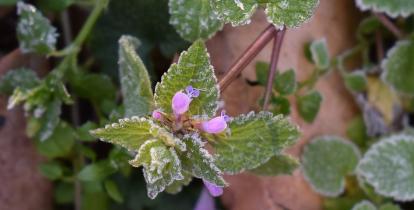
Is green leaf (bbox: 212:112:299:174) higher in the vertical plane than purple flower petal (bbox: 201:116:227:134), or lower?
lower

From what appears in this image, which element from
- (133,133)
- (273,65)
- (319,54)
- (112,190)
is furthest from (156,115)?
(319,54)

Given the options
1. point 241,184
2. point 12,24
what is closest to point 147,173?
point 241,184

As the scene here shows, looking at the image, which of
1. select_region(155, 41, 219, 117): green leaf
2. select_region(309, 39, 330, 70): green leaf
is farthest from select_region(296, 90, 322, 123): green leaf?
select_region(155, 41, 219, 117): green leaf

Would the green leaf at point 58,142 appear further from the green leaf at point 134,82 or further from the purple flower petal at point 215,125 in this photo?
the purple flower petal at point 215,125

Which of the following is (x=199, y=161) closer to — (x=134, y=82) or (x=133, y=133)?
(x=133, y=133)

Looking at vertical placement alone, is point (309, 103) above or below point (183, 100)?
below

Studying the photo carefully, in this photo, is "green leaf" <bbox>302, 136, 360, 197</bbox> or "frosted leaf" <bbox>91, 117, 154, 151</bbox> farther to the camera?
"green leaf" <bbox>302, 136, 360, 197</bbox>

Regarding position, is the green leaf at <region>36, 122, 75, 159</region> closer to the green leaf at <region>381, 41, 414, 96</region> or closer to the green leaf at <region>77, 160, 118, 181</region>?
the green leaf at <region>77, 160, 118, 181</region>

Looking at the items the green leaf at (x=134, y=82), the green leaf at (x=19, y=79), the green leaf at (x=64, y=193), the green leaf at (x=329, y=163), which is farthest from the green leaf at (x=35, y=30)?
the green leaf at (x=329, y=163)
